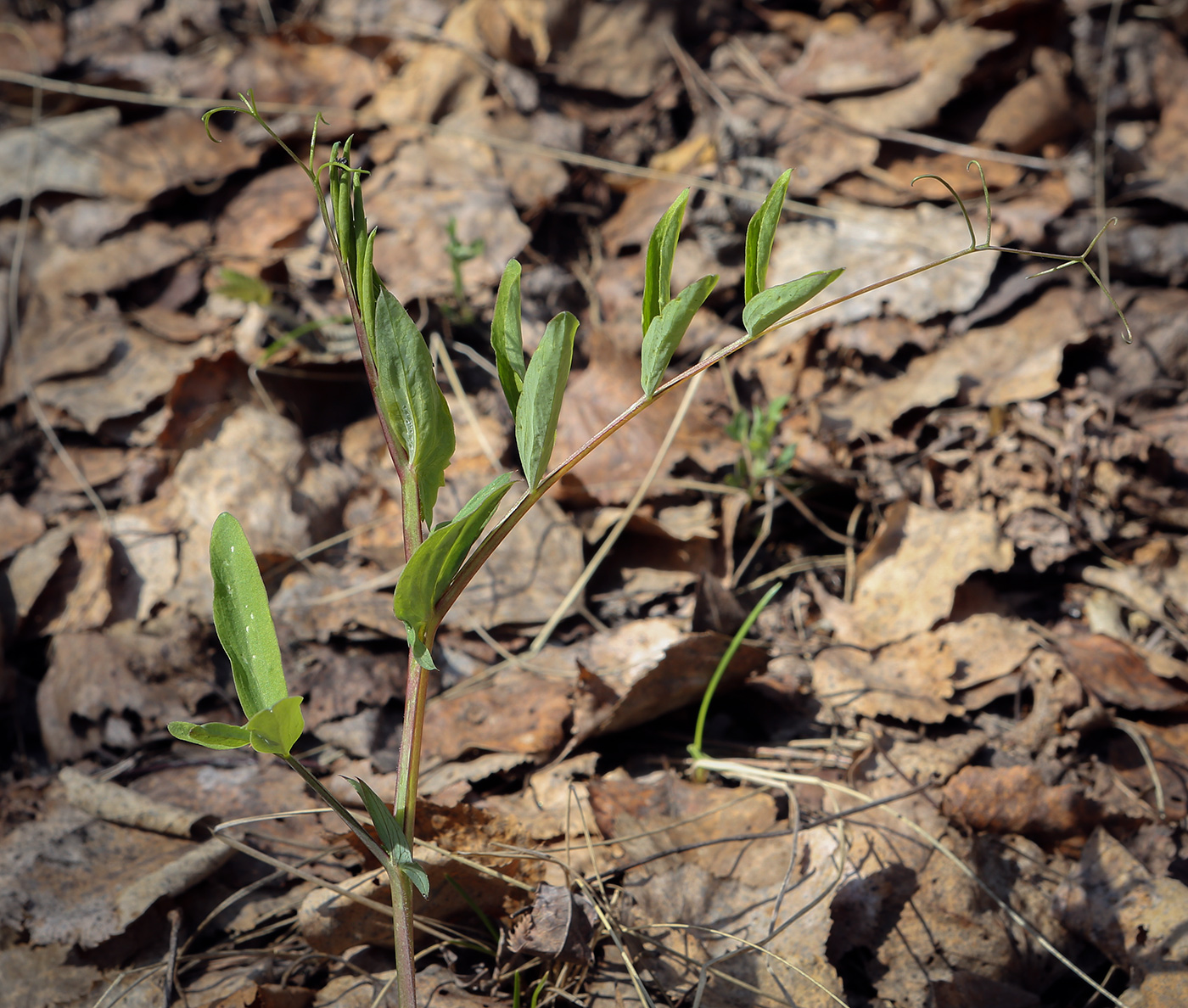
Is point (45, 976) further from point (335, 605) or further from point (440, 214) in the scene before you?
point (440, 214)

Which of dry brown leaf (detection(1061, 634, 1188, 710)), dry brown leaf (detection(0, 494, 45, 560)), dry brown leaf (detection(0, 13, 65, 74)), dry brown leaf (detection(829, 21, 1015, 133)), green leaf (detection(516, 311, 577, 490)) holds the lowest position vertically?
dry brown leaf (detection(1061, 634, 1188, 710))

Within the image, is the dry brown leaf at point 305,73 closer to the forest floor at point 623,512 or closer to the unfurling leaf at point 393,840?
the forest floor at point 623,512

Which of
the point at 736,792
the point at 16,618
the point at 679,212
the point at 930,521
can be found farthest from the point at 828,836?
the point at 16,618

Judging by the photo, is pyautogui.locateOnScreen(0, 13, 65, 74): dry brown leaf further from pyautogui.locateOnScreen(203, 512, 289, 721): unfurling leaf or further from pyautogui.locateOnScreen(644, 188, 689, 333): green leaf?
pyautogui.locateOnScreen(644, 188, 689, 333): green leaf

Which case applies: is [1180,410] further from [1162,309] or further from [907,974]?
[907,974]

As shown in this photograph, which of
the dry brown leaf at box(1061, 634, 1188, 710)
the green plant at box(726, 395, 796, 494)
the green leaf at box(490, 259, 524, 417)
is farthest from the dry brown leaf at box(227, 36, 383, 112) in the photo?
the dry brown leaf at box(1061, 634, 1188, 710)

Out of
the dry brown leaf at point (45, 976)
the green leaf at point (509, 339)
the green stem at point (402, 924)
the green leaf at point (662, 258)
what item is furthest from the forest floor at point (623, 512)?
the green leaf at point (662, 258)
